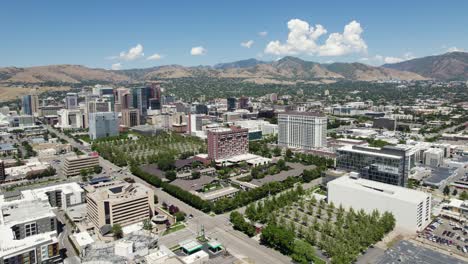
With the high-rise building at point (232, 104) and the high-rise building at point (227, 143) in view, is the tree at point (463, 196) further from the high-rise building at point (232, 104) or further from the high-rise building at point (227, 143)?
A: the high-rise building at point (232, 104)

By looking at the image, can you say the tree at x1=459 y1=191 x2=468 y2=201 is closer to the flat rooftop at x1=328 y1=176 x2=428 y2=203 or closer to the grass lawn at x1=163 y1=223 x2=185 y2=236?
the flat rooftop at x1=328 y1=176 x2=428 y2=203

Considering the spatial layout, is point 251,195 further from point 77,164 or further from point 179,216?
point 77,164

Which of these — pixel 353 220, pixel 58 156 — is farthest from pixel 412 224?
pixel 58 156

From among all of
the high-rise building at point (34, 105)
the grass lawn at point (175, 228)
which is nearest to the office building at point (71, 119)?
the high-rise building at point (34, 105)

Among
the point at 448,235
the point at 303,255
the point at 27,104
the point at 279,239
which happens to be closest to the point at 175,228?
the point at 279,239

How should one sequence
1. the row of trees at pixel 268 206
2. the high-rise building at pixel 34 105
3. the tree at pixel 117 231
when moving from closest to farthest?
the tree at pixel 117 231 < the row of trees at pixel 268 206 < the high-rise building at pixel 34 105

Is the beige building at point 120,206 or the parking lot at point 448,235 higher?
the beige building at point 120,206

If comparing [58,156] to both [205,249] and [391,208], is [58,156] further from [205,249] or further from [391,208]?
[391,208]

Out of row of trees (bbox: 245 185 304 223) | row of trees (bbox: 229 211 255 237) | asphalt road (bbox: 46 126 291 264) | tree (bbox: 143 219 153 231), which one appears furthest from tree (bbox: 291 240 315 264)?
tree (bbox: 143 219 153 231)
